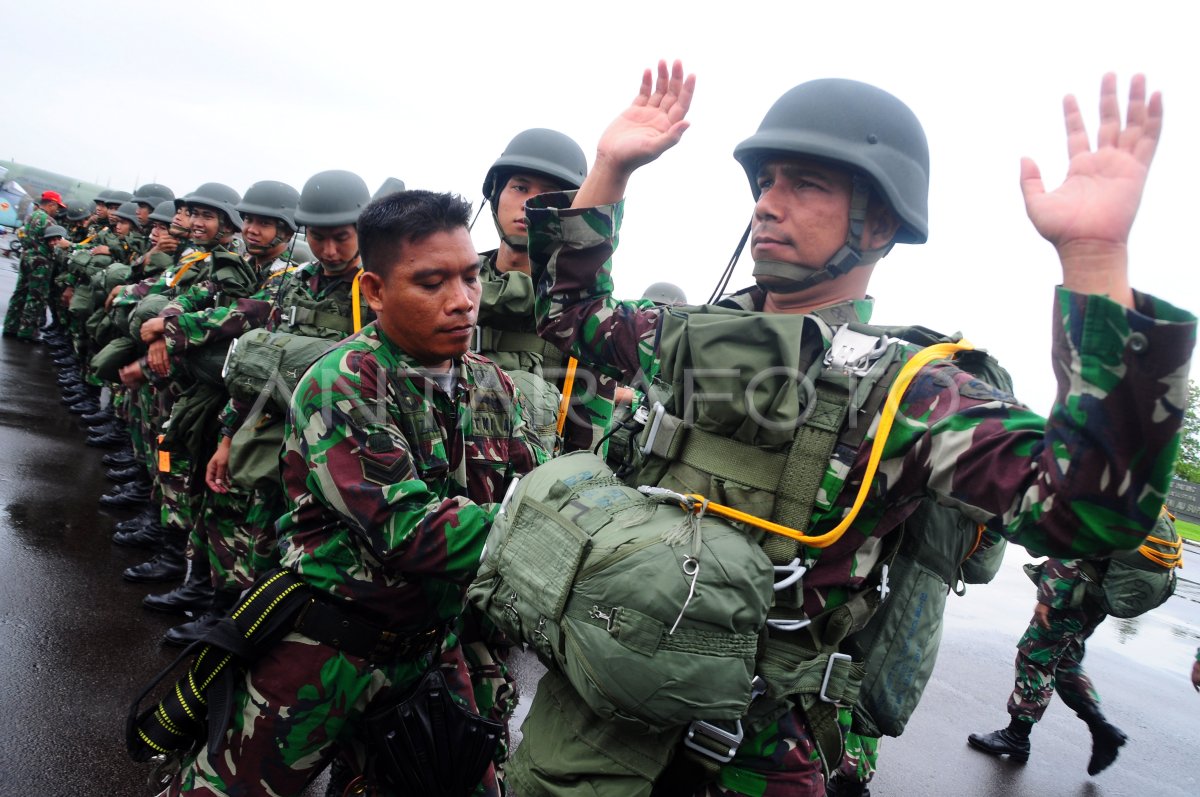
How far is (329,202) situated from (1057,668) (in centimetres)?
543

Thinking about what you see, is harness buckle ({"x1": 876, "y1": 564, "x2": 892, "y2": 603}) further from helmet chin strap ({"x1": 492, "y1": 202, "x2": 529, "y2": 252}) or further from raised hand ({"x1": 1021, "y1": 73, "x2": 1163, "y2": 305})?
helmet chin strap ({"x1": 492, "y1": 202, "x2": 529, "y2": 252})

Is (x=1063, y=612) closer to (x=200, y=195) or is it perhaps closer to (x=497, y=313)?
(x=497, y=313)

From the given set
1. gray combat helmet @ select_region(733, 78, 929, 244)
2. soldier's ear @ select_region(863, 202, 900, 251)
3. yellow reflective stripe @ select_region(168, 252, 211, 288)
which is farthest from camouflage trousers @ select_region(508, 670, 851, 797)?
yellow reflective stripe @ select_region(168, 252, 211, 288)

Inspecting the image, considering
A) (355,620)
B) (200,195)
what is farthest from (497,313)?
(200,195)

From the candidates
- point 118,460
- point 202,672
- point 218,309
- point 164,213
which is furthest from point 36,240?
point 202,672

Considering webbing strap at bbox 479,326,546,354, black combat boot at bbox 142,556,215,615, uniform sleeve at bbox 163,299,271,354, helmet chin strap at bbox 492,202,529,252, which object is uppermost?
helmet chin strap at bbox 492,202,529,252

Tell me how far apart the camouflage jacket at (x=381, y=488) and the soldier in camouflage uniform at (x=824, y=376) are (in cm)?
44

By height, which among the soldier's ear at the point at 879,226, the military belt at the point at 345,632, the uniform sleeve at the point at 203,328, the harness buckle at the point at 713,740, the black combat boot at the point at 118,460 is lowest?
the black combat boot at the point at 118,460

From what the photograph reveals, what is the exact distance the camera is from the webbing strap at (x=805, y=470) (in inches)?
65.0

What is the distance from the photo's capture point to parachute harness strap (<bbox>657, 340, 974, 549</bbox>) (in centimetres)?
158

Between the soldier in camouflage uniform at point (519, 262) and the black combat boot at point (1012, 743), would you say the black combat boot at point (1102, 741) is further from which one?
the soldier in camouflage uniform at point (519, 262)

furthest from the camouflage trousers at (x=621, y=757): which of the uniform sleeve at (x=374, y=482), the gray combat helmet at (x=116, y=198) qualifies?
the gray combat helmet at (x=116, y=198)

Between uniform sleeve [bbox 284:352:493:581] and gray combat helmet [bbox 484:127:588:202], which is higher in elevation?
gray combat helmet [bbox 484:127:588:202]

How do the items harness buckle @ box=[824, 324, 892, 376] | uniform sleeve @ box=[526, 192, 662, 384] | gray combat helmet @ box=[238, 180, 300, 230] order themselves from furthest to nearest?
1. gray combat helmet @ box=[238, 180, 300, 230]
2. uniform sleeve @ box=[526, 192, 662, 384]
3. harness buckle @ box=[824, 324, 892, 376]
